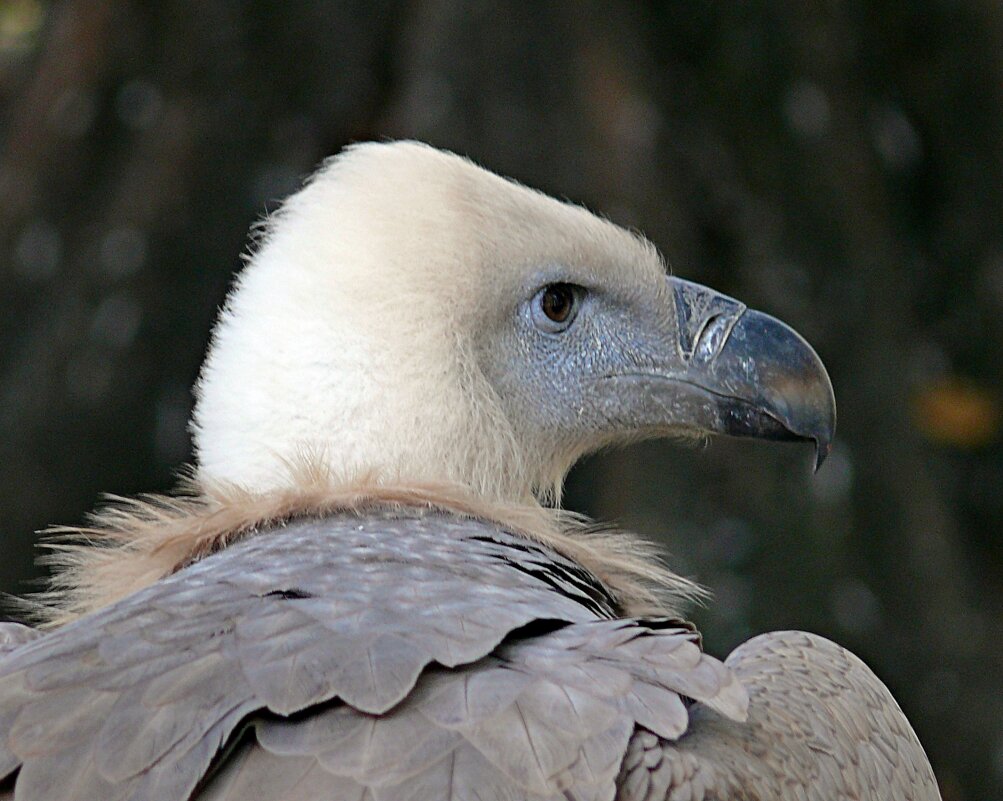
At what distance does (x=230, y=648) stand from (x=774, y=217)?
5005 mm

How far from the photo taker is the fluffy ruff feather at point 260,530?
2887 mm

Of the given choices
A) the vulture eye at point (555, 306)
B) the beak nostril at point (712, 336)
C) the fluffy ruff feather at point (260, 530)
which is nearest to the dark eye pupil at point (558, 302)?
the vulture eye at point (555, 306)

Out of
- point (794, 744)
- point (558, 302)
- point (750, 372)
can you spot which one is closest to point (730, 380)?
point (750, 372)

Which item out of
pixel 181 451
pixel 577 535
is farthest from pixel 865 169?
pixel 577 535

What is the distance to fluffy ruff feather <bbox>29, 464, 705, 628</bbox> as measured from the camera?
2.89 m

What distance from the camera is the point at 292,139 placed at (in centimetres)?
718

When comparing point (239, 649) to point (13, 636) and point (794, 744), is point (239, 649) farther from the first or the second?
point (794, 744)

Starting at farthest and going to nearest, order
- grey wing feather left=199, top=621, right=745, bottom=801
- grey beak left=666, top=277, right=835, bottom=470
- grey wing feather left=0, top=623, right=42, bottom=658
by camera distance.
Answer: grey beak left=666, top=277, right=835, bottom=470
grey wing feather left=0, top=623, right=42, bottom=658
grey wing feather left=199, top=621, right=745, bottom=801

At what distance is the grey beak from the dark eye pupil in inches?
9.9

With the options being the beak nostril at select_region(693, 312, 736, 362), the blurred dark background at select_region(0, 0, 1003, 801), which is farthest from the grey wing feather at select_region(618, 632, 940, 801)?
the blurred dark background at select_region(0, 0, 1003, 801)

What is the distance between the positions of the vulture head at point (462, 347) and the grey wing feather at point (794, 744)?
714mm

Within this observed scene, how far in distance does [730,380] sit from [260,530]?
1176 mm

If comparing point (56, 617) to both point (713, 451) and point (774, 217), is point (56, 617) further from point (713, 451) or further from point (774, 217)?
point (774, 217)

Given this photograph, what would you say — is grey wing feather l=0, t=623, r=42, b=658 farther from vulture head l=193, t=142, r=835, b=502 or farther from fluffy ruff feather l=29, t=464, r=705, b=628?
vulture head l=193, t=142, r=835, b=502
